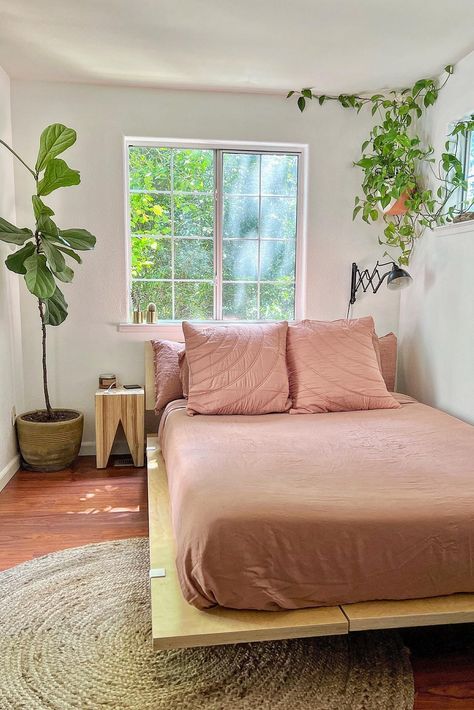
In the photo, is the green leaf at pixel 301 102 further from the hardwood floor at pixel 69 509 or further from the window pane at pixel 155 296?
the hardwood floor at pixel 69 509

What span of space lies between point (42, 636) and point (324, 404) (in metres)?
1.71

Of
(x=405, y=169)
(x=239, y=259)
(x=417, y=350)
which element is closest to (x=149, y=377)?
(x=239, y=259)

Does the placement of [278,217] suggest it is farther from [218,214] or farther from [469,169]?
[469,169]

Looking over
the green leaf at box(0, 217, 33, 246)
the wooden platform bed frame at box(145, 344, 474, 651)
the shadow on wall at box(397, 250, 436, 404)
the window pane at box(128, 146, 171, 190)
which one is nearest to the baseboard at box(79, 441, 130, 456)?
the green leaf at box(0, 217, 33, 246)

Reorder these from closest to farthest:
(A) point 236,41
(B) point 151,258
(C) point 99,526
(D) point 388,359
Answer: (C) point 99,526 < (A) point 236,41 < (D) point 388,359 < (B) point 151,258

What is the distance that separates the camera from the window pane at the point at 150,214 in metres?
3.75

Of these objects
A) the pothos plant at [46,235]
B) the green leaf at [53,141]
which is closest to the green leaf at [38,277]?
the pothos plant at [46,235]

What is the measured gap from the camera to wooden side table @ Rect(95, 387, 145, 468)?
345cm

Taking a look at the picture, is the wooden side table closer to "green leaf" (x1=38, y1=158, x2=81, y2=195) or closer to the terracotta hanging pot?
"green leaf" (x1=38, y1=158, x2=81, y2=195)

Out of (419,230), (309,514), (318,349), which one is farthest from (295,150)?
(309,514)

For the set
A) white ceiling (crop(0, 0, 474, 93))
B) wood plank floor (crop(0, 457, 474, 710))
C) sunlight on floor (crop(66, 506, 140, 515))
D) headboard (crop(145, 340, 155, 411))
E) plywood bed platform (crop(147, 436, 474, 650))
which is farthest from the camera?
headboard (crop(145, 340, 155, 411))

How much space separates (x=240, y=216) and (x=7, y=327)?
167 cm

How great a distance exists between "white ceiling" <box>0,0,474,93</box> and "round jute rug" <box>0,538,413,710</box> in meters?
2.53

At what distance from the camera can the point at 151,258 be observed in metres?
3.79
